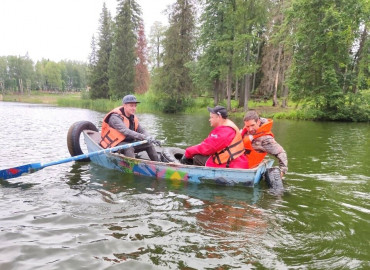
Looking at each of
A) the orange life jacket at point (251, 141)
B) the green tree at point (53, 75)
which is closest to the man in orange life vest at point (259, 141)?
the orange life jacket at point (251, 141)

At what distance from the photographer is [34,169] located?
6691mm

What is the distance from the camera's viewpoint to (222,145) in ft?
19.8

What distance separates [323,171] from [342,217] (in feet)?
10.7

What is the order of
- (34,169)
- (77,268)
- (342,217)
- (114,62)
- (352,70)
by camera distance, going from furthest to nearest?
(114,62), (352,70), (34,169), (342,217), (77,268)

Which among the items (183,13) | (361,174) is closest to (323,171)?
(361,174)

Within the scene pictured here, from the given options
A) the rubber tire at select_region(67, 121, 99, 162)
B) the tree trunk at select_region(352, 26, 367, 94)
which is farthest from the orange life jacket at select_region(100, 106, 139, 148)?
the tree trunk at select_region(352, 26, 367, 94)

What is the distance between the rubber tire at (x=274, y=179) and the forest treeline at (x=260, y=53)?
1840 centimetres

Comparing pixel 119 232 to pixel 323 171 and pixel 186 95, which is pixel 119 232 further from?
pixel 186 95

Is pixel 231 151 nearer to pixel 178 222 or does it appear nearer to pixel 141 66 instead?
pixel 178 222

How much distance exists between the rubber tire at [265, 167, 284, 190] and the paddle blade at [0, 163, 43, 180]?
4.96 m

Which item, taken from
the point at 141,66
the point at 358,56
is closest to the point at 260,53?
the point at 358,56

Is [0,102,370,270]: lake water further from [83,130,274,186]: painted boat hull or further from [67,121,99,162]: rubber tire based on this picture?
[67,121,99,162]: rubber tire

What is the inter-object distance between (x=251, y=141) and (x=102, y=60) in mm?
38433

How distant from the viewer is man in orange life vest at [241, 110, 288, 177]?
6395 millimetres
